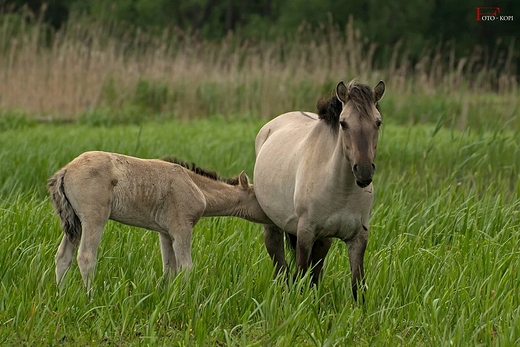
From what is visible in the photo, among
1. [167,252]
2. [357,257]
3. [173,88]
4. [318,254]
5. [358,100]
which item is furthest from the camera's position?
[173,88]

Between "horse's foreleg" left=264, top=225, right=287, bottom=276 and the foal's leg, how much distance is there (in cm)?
42

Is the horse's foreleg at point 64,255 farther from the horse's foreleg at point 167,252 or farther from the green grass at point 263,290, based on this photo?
the horse's foreleg at point 167,252

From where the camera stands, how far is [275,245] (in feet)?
21.0

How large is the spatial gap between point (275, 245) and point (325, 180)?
1106 mm

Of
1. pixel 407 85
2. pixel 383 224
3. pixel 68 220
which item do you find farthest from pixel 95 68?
pixel 68 220

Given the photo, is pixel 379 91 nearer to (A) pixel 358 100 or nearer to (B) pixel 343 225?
(A) pixel 358 100

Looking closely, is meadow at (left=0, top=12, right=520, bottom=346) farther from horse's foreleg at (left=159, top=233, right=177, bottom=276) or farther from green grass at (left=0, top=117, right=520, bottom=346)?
horse's foreleg at (left=159, top=233, right=177, bottom=276)

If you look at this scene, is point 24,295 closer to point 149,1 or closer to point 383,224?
point 383,224

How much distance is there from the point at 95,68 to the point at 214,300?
11732 millimetres

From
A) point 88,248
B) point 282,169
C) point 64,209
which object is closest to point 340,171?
point 282,169

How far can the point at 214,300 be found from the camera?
16.7ft

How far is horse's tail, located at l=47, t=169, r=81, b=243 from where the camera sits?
543cm

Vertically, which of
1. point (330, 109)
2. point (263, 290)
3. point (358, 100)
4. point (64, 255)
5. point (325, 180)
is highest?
point (358, 100)

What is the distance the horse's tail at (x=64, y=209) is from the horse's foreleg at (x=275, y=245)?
4.81 feet
